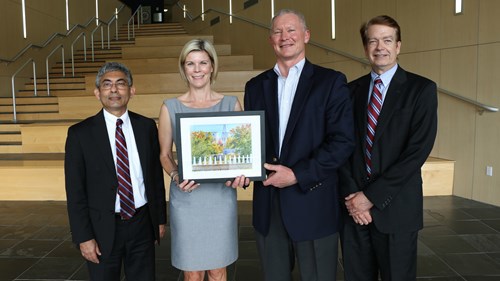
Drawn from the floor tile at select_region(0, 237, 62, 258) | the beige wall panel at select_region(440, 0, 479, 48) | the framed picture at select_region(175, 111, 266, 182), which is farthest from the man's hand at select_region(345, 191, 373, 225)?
the beige wall panel at select_region(440, 0, 479, 48)

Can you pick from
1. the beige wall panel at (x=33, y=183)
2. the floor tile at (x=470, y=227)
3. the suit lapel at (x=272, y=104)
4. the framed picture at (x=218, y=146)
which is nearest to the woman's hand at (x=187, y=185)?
the framed picture at (x=218, y=146)

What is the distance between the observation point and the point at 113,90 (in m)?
1.94

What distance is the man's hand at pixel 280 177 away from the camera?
1.75 metres

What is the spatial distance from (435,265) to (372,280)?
1.38m

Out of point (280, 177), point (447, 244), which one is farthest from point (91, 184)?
point (447, 244)

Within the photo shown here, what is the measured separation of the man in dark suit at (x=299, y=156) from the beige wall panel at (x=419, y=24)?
415 centimetres

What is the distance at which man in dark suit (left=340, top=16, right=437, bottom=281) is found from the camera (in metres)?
1.88

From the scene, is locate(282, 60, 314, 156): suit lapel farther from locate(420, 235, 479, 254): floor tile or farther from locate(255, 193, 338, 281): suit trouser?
locate(420, 235, 479, 254): floor tile

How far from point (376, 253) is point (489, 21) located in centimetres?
381

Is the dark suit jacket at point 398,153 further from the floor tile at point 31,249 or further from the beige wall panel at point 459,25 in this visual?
the beige wall panel at point 459,25

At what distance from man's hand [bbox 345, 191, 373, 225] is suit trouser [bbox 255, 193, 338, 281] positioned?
0.14 metres

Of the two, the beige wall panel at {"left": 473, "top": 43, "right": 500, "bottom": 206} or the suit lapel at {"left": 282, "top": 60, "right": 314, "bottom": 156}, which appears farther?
the beige wall panel at {"left": 473, "top": 43, "right": 500, "bottom": 206}

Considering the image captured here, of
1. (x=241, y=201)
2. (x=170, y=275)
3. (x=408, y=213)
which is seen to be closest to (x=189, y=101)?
(x=408, y=213)

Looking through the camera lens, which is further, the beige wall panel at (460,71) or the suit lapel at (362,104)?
the beige wall panel at (460,71)
